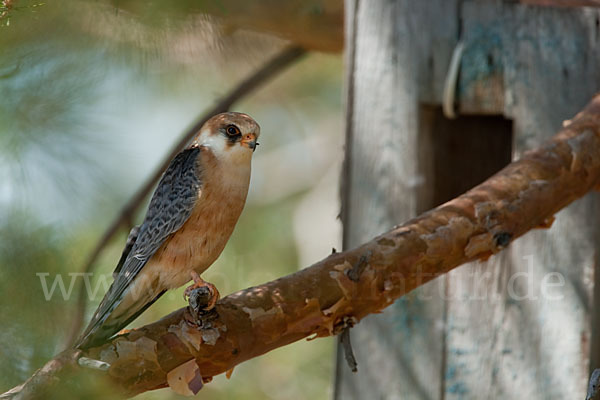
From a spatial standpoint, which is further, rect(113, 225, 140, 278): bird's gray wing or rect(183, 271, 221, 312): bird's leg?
rect(113, 225, 140, 278): bird's gray wing

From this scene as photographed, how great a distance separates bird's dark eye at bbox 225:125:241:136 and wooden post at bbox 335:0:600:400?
3.22 feet

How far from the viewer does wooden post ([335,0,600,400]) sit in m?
2.69

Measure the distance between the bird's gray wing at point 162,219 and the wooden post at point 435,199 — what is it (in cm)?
99

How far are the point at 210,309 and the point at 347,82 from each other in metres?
1.43

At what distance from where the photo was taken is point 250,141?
6.77ft

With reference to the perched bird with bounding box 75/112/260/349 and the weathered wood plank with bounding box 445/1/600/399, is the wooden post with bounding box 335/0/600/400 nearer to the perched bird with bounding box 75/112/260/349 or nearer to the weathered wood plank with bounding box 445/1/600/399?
the weathered wood plank with bounding box 445/1/600/399

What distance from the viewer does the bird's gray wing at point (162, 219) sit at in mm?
2051

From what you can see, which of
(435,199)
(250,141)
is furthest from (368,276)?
(435,199)

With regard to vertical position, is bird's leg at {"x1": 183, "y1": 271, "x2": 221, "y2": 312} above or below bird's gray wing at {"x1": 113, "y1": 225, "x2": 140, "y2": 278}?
below

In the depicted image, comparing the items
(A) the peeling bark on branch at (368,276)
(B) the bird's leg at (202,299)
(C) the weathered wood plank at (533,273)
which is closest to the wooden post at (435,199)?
(C) the weathered wood plank at (533,273)

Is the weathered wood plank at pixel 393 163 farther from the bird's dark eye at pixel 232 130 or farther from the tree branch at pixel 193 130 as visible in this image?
the bird's dark eye at pixel 232 130

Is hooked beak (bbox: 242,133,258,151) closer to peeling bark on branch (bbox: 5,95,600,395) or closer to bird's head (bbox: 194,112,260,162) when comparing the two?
bird's head (bbox: 194,112,260,162)

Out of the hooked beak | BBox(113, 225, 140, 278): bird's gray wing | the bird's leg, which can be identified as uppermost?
the hooked beak

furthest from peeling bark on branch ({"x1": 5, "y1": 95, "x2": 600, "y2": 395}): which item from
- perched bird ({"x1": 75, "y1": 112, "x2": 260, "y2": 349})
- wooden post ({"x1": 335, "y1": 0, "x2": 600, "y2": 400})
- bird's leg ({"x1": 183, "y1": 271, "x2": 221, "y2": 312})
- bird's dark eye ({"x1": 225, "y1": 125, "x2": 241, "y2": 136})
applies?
bird's dark eye ({"x1": 225, "y1": 125, "x2": 241, "y2": 136})
